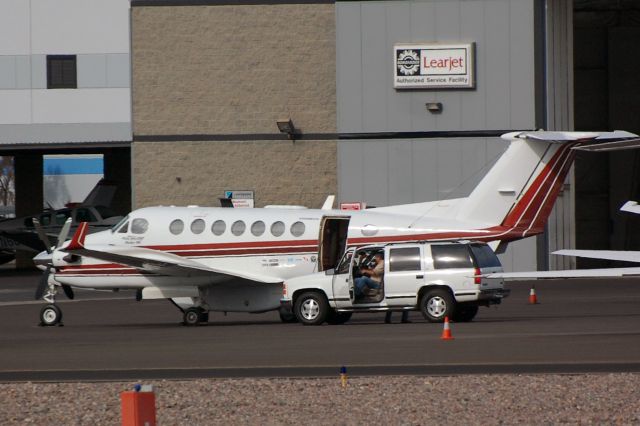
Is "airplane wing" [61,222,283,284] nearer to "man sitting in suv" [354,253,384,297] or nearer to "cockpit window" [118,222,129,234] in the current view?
"cockpit window" [118,222,129,234]

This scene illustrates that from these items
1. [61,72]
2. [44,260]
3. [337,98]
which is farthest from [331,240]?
[61,72]

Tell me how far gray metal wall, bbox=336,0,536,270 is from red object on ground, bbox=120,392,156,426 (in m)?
36.4

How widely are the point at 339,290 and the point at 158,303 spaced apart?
13195 millimetres

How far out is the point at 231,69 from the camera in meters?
46.3

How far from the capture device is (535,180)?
28891 mm

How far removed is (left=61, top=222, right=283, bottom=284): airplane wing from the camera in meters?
27.2

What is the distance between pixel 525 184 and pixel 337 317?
567 cm

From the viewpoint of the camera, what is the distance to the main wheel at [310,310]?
25.8 metres

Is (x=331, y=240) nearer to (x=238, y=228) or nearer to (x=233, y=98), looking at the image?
(x=238, y=228)

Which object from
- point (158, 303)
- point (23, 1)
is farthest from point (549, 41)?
point (23, 1)

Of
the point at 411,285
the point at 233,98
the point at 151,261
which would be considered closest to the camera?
the point at 411,285

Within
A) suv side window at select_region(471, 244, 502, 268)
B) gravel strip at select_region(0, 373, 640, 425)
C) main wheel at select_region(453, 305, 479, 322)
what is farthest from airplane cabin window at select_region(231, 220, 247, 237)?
gravel strip at select_region(0, 373, 640, 425)

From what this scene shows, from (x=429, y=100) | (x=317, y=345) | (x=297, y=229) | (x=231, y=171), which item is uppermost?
(x=429, y=100)

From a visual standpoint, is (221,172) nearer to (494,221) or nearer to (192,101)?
(192,101)
